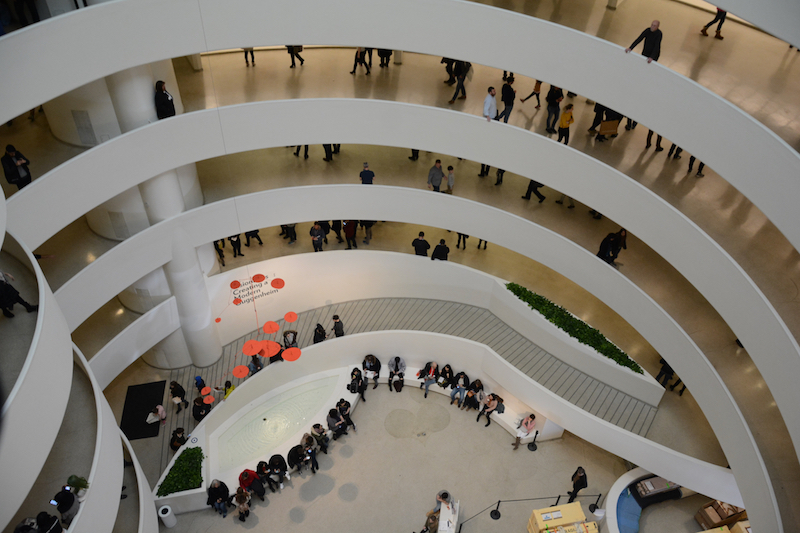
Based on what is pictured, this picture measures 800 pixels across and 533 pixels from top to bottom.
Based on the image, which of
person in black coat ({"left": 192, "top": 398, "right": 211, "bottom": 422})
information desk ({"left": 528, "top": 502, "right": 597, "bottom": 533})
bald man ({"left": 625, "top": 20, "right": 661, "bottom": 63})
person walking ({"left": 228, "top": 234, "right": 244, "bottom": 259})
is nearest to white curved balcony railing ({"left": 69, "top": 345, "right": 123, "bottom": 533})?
person in black coat ({"left": 192, "top": 398, "right": 211, "bottom": 422})

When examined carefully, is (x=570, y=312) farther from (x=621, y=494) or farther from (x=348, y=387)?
(x=348, y=387)

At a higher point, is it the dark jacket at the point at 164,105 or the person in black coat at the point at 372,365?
the dark jacket at the point at 164,105

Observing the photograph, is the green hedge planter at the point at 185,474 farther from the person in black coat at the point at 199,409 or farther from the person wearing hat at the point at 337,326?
the person wearing hat at the point at 337,326

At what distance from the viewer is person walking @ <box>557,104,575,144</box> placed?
51.8 ft

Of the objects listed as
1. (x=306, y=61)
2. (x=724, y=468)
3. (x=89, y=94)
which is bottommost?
(x=724, y=468)

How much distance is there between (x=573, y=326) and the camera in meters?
17.9

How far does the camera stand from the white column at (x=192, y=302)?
16.5m

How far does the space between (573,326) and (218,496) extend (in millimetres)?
11361

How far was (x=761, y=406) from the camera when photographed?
1373 centimetres

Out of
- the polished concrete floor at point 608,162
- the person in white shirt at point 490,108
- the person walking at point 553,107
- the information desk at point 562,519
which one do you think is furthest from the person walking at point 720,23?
the information desk at point 562,519

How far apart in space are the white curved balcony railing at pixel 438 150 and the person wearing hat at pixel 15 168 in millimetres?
691

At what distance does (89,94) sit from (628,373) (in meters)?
15.9

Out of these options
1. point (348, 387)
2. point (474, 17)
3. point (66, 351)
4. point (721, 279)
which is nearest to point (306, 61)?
point (474, 17)

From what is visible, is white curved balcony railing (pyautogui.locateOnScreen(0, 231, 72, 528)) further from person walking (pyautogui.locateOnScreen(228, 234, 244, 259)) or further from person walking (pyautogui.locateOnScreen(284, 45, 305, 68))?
person walking (pyautogui.locateOnScreen(284, 45, 305, 68))
